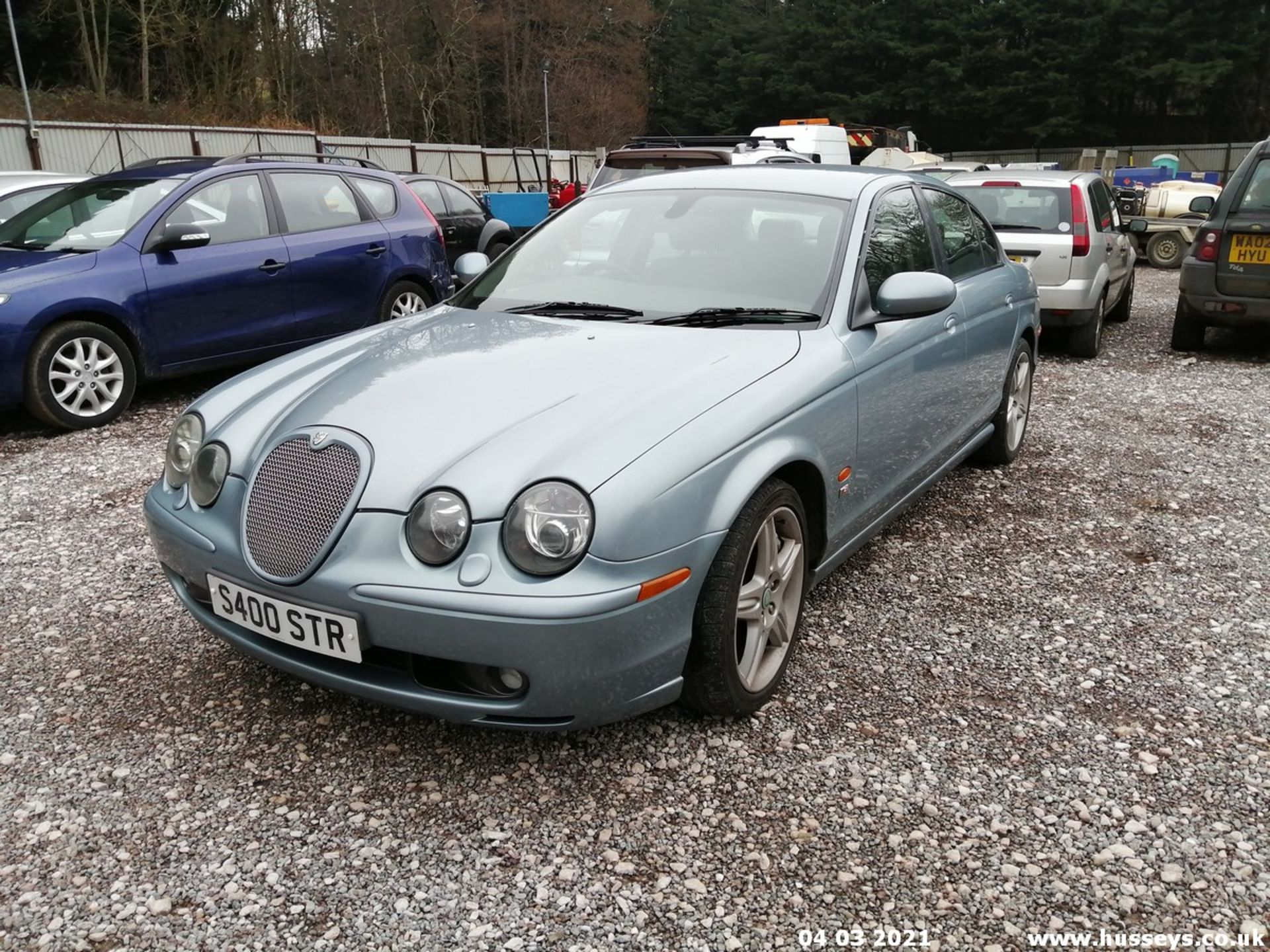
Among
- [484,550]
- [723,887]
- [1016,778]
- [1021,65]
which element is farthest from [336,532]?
[1021,65]

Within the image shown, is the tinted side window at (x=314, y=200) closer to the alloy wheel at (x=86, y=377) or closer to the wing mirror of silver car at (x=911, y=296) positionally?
the alloy wheel at (x=86, y=377)

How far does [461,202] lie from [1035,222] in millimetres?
6817

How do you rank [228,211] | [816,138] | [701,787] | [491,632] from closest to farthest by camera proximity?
[491,632] < [701,787] < [228,211] < [816,138]

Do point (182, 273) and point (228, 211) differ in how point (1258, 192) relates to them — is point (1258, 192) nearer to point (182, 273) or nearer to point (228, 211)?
point (228, 211)

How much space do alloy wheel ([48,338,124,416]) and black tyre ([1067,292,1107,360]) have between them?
295 inches

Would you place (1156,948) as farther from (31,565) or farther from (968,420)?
(31,565)

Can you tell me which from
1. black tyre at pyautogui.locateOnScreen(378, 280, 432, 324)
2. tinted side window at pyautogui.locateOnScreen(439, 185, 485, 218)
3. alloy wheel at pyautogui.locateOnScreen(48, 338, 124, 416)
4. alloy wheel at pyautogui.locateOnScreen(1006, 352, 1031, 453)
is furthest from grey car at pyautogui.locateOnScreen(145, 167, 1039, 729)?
tinted side window at pyautogui.locateOnScreen(439, 185, 485, 218)

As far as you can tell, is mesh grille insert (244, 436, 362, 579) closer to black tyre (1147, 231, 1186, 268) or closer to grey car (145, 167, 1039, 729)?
grey car (145, 167, 1039, 729)

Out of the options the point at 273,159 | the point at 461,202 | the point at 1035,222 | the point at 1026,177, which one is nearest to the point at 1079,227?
the point at 1035,222

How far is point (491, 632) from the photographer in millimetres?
2398

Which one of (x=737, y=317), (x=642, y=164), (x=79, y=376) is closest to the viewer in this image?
(x=737, y=317)

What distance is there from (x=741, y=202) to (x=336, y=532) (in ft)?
6.95

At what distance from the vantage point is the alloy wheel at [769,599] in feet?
9.73

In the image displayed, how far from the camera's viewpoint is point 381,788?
272 cm
